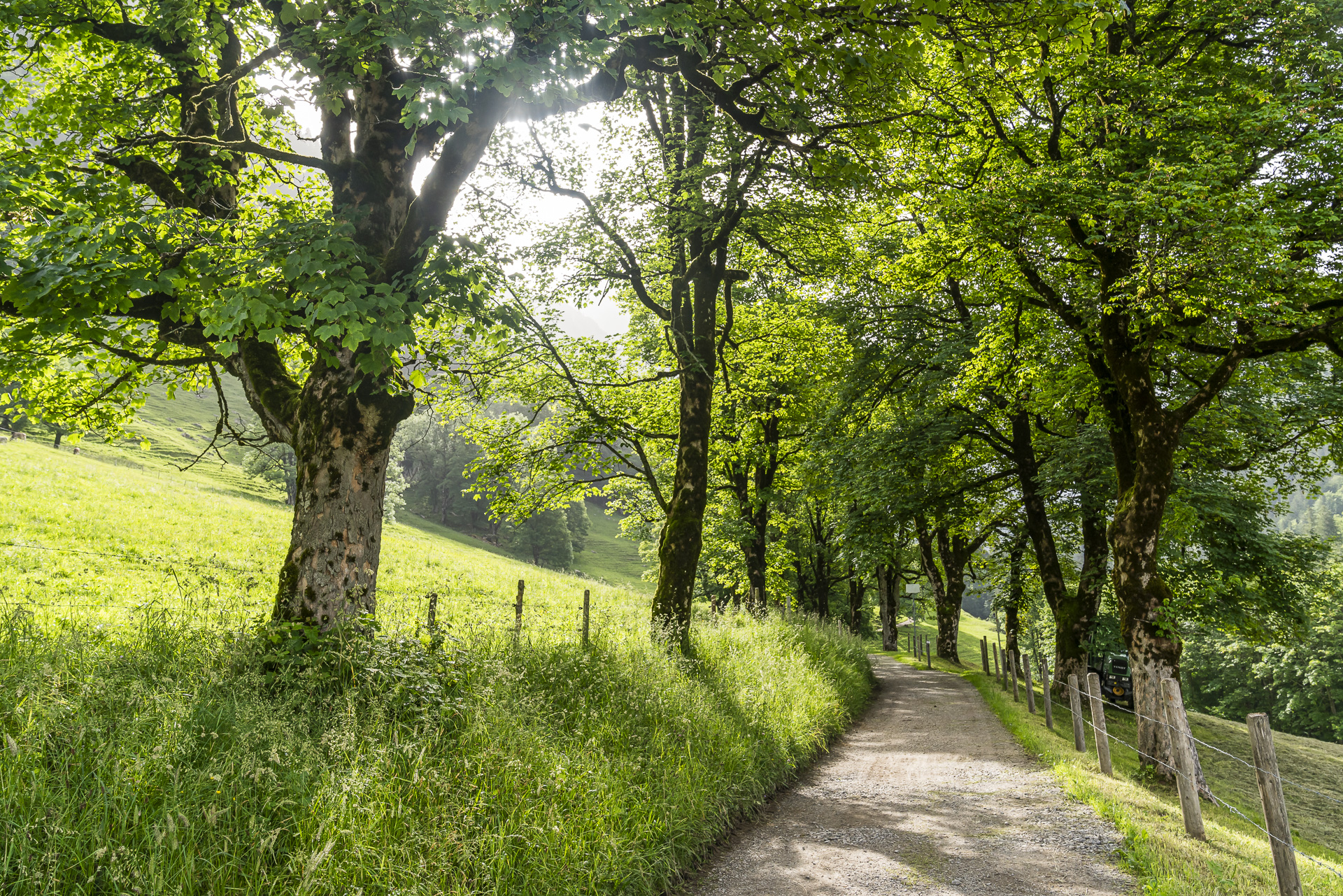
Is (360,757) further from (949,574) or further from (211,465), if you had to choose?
(211,465)

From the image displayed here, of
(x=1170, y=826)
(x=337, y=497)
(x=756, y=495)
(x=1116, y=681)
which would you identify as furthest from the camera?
(x=1116, y=681)

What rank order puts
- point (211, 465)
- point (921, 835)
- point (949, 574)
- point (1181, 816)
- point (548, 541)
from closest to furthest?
point (921, 835)
point (1181, 816)
point (949, 574)
point (211, 465)
point (548, 541)

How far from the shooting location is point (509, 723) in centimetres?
526

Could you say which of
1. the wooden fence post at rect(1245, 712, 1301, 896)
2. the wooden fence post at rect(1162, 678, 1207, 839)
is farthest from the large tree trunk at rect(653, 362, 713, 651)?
the wooden fence post at rect(1245, 712, 1301, 896)

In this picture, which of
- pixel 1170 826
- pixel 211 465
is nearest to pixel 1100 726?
pixel 1170 826

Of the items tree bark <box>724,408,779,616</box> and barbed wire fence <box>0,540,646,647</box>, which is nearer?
barbed wire fence <box>0,540,646,647</box>

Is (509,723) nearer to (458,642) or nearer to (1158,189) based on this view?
(458,642)

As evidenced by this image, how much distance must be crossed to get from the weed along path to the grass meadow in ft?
1.40

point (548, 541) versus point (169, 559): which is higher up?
point (169, 559)

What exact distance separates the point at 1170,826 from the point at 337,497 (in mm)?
9059

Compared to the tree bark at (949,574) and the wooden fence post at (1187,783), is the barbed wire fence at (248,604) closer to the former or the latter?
the wooden fence post at (1187,783)

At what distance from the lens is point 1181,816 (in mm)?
7445

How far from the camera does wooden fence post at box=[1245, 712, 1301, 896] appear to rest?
491cm

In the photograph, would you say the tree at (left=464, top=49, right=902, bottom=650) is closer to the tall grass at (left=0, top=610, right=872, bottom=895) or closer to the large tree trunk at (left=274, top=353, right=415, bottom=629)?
the large tree trunk at (left=274, top=353, right=415, bottom=629)
